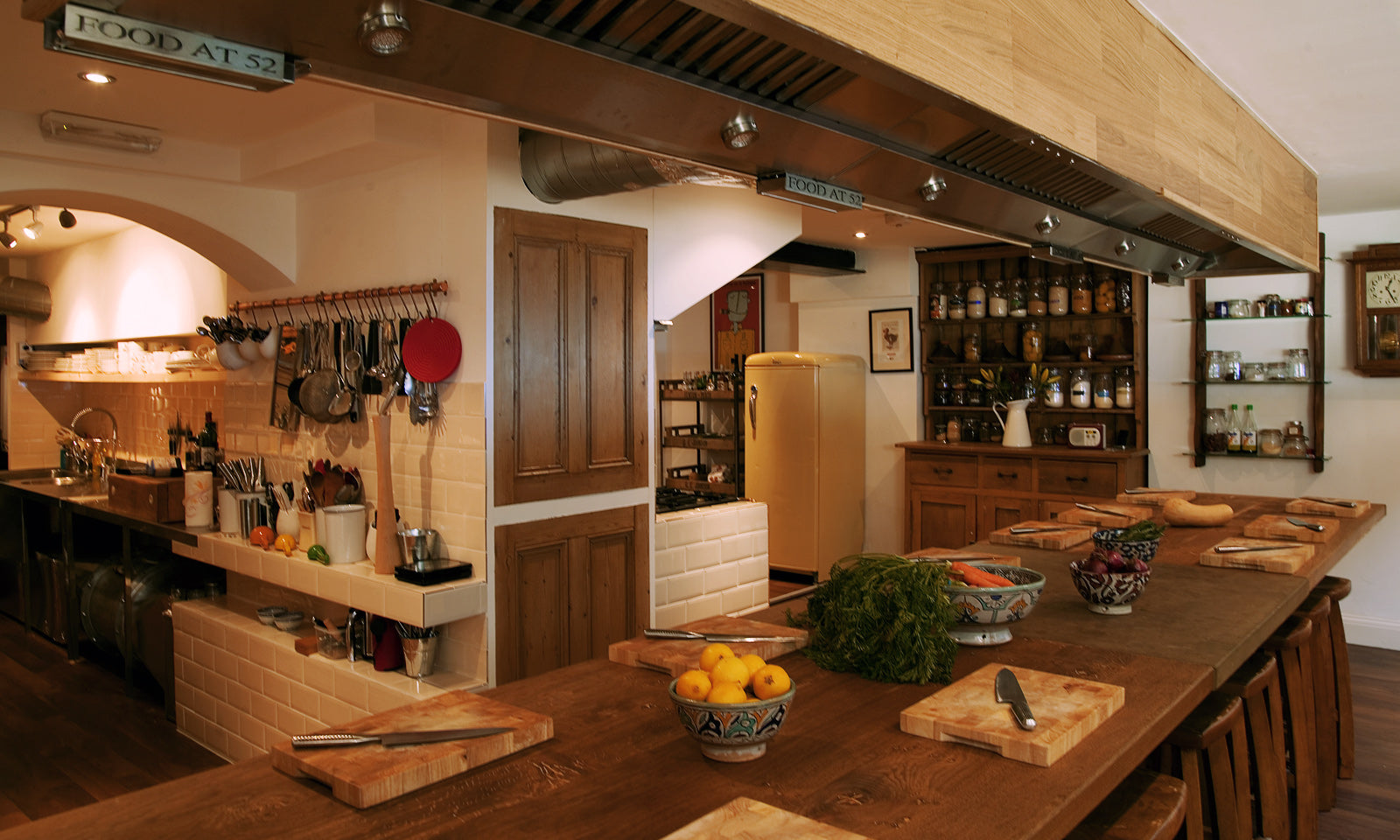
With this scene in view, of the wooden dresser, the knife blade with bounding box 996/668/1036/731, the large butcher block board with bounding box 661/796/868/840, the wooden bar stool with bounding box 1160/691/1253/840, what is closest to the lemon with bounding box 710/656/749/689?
the large butcher block board with bounding box 661/796/868/840

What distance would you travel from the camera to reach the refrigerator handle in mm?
6629

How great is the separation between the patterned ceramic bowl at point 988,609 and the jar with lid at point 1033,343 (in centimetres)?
433

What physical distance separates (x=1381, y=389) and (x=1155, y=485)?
1.27 m

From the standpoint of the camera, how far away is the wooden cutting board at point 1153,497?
4.16 metres

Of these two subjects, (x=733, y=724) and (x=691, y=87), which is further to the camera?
(x=733, y=724)

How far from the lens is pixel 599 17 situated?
3.71 ft

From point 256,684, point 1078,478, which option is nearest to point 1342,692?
point 1078,478

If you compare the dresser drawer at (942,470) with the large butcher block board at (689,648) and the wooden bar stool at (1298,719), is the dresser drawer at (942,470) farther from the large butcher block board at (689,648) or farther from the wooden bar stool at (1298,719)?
the large butcher block board at (689,648)

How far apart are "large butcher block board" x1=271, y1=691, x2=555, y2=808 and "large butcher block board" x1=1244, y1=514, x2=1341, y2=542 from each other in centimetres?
290

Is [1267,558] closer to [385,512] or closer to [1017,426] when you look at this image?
[385,512]

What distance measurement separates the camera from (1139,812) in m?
1.76

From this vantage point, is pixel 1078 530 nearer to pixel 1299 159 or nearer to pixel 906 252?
pixel 1299 159

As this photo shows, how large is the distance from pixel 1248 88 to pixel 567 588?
2.76 metres

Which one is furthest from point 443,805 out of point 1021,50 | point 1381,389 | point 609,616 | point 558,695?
point 1381,389
